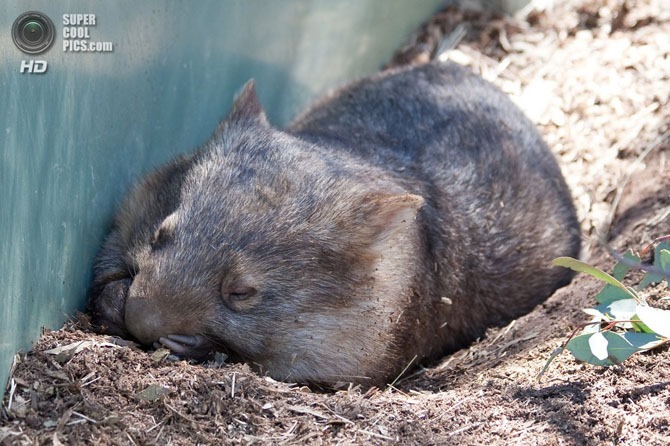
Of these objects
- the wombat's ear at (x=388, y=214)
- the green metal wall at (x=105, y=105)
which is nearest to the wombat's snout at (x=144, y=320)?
the green metal wall at (x=105, y=105)

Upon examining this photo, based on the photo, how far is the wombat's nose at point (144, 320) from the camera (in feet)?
12.6

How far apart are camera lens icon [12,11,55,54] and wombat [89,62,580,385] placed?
3.06ft

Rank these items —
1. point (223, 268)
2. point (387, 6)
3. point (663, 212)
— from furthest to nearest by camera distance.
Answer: point (387, 6) < point (663, 212) < point (223, 268)

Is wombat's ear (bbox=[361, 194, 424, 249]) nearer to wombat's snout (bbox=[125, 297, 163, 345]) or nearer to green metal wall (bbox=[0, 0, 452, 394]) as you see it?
wombat's snout (bbox=[125, 297, 163, 345])

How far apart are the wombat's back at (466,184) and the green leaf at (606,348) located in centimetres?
112

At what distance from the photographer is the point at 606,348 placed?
360 cm

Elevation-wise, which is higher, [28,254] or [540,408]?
[28,254]

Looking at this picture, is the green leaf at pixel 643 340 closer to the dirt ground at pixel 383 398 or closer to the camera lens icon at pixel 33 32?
the dirt ground at pixel 383 398

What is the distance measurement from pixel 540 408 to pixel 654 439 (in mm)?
444

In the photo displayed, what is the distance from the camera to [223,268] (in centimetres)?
395

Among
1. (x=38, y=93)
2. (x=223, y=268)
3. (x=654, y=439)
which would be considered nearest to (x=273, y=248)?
(x=223, y=268)

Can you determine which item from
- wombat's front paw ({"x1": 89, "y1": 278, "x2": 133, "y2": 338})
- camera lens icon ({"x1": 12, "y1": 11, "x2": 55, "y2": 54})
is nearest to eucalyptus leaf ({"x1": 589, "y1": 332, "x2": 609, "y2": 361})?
wombat's front paw ({"x1": 89, "y1": 278, "x2": 133, "y2": 338})

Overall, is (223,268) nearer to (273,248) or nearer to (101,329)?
(273,248)

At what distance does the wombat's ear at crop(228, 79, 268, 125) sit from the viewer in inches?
185
